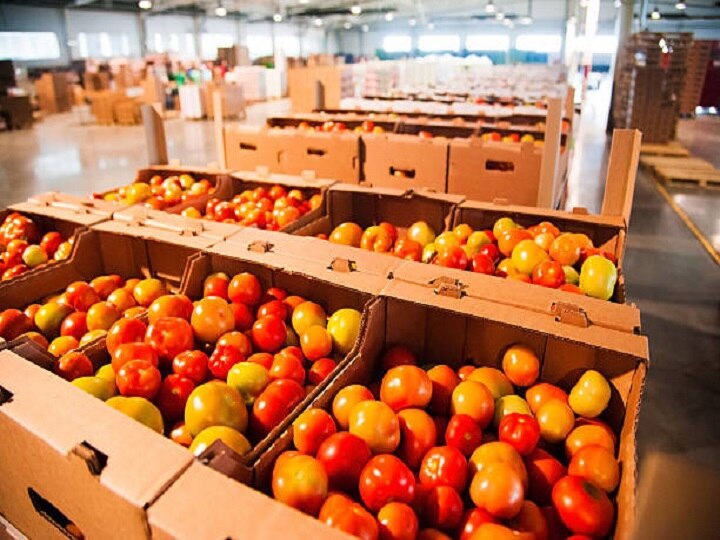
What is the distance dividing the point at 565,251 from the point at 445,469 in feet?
3.62

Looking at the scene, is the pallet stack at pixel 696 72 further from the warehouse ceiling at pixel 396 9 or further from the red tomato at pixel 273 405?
the red tomato at pixel 273 405

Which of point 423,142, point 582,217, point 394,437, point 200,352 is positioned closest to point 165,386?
point 200,352

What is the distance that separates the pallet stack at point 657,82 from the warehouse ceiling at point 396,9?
1208cm

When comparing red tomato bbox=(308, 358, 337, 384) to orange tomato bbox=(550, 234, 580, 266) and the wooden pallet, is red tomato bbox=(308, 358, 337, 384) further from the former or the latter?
the wooden pallet

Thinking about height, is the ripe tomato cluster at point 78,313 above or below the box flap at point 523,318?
below

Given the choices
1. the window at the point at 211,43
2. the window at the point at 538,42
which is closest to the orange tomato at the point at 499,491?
the window at the point at 211,43

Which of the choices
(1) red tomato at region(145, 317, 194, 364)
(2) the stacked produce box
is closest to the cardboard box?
(2) the stacked produce box

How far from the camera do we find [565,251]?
200cm

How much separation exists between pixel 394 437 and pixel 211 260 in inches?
42.0

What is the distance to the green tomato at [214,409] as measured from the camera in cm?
133

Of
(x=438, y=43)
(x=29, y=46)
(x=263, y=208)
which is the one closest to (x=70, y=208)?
(x=263, y=208)

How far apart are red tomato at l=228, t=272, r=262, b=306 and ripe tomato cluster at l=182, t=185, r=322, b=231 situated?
0.60m

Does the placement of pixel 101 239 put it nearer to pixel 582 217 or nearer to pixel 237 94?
pixel 582 217

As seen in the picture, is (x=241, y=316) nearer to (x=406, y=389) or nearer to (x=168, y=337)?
(x=168, y=337)
